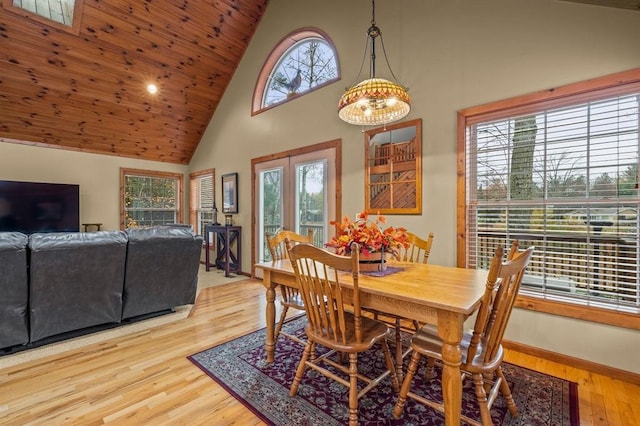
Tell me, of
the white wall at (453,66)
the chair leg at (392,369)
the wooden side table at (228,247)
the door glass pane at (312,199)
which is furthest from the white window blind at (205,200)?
the chair leg at (392,369)

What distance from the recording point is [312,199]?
4.08m

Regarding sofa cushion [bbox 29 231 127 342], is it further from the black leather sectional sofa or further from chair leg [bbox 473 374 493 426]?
chair leg [bbox 473 374 493 426]

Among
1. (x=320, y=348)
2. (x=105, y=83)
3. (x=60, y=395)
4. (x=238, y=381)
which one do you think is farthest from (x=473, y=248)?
(x=105, y=83)

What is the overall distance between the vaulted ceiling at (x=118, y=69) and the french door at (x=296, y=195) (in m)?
1.95

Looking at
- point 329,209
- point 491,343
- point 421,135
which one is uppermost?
point 421,135

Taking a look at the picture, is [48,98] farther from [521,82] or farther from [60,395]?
[521,82]

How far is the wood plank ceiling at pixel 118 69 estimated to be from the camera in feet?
12.8

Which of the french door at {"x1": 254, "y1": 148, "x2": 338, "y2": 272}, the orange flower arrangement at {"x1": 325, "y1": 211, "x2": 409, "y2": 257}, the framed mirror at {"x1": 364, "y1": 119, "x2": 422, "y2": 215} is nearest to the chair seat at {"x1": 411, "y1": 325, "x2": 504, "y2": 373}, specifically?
the orange flower arrangement at {"x1": 325, "y1": 211, "x2": 409, "y2": 257}

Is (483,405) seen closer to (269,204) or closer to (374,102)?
(374,102)

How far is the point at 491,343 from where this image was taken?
141cm

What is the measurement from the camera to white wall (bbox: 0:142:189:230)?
15.5 feet

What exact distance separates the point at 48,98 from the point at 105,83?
2.61 feet

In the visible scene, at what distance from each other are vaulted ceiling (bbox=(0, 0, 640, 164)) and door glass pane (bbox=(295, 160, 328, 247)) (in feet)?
8.42

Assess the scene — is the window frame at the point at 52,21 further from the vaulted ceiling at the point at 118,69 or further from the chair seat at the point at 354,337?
the chair seat at the point at 354,337
